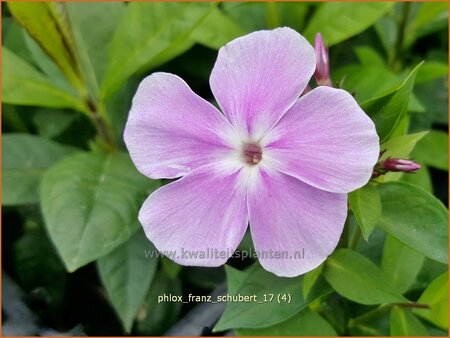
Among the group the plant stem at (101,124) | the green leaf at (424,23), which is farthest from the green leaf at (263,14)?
the plant stem at (101,124)

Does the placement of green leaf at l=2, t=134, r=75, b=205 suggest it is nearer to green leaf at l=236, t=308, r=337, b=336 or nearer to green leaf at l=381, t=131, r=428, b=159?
green leaf at l=236, t=308, r=337, b=336

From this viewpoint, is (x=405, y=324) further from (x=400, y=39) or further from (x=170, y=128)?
(x=400, y=39)

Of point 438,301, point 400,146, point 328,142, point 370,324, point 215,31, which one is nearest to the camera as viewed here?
point 328,142

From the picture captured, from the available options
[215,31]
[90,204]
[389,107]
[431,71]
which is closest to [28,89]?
[90,204]

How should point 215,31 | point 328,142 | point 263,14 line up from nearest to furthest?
1. point 328,142
2. point 215,31
3. point 263,14

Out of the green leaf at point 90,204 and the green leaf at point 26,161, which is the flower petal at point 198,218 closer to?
the green leaf at point 90,204

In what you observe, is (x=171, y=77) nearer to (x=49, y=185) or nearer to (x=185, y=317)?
(x=49, y=185)
